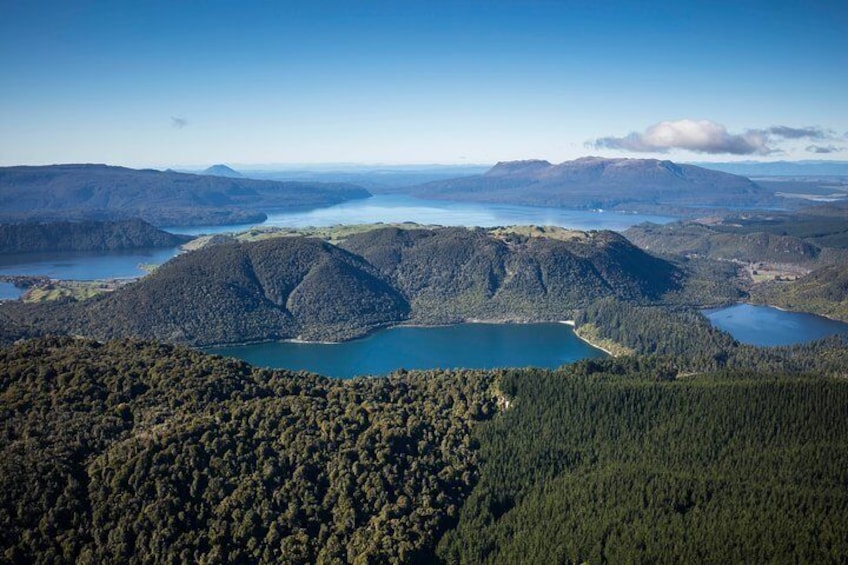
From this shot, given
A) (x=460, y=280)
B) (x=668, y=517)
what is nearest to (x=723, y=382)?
(x=668, y=517)

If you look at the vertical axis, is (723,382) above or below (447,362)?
above

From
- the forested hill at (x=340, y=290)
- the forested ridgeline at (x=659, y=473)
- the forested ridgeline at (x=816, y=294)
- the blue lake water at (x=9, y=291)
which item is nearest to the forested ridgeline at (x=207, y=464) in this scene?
the forested ridgeline at (x=659, y=473)

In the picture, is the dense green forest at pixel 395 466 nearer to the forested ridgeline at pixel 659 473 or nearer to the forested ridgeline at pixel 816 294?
the forested ridgeline at pixel 659 473

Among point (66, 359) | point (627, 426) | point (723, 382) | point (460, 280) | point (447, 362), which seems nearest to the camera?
point (66, 359)

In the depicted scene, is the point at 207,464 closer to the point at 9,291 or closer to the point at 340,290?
the point at 340,290

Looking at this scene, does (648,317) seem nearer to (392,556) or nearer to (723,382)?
(723,382)

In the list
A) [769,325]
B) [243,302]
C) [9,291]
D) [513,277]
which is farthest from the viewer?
[9,291]

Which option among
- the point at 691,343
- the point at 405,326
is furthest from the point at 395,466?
the point at 405,326
